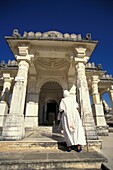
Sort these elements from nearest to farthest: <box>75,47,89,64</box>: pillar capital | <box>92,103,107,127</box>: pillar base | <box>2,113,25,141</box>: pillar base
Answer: <box>2,113,25,141</box>: pillar base, <box>75,47,89,64</box>: pillar capital, <box>92,103,107,127</box>: pillar base

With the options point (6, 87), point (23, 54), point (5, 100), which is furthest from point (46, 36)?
point (5, 100)

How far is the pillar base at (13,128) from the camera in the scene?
3.85 metres

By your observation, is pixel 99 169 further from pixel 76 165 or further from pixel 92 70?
pixel 92 70

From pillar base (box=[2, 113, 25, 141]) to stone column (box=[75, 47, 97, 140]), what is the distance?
2.51m

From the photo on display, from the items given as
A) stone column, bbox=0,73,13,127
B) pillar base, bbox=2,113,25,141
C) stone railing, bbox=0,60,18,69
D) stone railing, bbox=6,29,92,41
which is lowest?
pillar base, bbox=2,113,25,141

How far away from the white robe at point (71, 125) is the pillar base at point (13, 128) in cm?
182

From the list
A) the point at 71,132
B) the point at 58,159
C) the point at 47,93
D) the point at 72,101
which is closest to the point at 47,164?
the point at 58,159

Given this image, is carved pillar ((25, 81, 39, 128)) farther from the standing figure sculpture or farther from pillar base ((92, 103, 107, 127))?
the standing figure sculpture

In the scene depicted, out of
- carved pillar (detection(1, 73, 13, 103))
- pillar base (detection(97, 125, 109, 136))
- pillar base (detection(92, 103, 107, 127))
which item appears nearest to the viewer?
pillar base (detection(97, 125, 109, 136))

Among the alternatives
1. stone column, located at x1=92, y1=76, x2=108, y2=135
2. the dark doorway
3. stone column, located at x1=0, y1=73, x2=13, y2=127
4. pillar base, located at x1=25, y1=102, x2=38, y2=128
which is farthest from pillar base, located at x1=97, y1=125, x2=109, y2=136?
the dark doorway

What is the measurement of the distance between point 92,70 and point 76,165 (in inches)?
326

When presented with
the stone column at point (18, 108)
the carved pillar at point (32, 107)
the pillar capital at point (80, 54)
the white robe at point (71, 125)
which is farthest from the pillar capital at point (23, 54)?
the carved pillar at point (32, 107)

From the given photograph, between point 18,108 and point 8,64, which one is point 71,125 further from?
point 8,64

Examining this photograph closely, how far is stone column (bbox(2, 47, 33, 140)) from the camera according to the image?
3.94 meters
